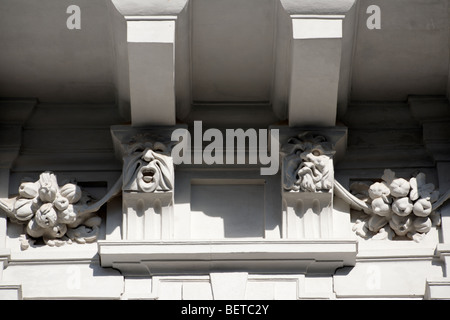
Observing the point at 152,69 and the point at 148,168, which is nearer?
the point at 152,69

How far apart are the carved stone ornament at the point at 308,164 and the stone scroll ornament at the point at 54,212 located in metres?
1.04

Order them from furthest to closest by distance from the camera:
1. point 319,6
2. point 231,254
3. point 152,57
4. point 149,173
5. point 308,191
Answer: point 149,173, point 308,191, point 231,254, point 152,57, point 319,6

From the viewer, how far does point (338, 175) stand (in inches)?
376

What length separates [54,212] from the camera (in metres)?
9.26

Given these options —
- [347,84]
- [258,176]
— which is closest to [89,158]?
[258,176]

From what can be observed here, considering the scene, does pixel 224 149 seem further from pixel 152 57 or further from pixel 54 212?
pixel 54 212

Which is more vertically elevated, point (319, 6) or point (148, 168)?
point (319, 6)

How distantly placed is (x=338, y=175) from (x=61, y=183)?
1.71 metres

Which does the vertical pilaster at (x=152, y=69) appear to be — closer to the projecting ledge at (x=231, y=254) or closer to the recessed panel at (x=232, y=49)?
the recessed panel at (x=232, y=49)

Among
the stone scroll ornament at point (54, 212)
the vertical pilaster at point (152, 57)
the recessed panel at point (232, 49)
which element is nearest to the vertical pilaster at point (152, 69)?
the vertical pilaster at point (152, 57)

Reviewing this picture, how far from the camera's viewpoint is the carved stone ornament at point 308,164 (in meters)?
9.24

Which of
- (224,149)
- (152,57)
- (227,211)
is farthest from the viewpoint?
(224,149)

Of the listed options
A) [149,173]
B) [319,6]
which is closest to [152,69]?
[149,173]

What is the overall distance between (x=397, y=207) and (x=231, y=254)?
1.05 m
